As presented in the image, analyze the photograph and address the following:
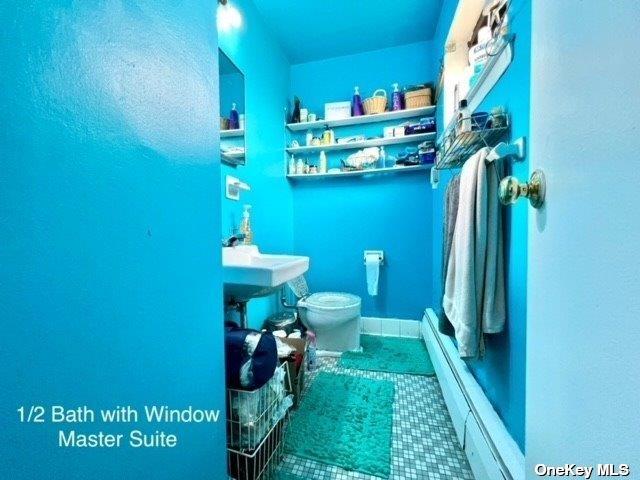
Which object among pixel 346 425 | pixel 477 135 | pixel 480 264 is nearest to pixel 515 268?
pixel 480 264

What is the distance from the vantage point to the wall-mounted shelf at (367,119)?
2.13 m

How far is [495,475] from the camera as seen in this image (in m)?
0.83

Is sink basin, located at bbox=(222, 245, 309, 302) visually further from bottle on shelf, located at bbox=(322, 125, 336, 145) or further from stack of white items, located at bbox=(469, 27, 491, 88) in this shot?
bottle on shelf, located at bbox=(322, 125, 336, 145)

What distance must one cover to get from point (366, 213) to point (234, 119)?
51.9 inches

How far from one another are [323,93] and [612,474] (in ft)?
8.96

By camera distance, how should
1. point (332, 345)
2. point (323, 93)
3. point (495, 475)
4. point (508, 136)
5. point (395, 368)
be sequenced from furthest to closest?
point (323, 93), point (332, 345), point (395, 368), point (508, 136), point (495, 475)

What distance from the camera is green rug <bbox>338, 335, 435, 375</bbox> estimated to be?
1812 millimetres

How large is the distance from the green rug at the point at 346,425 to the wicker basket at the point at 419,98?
206cm

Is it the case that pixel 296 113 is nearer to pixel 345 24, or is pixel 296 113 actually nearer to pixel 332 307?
pixel 345 24

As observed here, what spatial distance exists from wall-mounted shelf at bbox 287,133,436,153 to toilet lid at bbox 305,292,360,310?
4.22 feet

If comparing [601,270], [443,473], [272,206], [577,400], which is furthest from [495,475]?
[272,206]

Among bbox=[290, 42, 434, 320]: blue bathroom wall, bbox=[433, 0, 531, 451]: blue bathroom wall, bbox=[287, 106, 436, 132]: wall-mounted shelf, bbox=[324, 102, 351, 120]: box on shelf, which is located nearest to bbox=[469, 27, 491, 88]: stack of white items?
bbox=[433, 0, 531, 451]: blue bathroom wall

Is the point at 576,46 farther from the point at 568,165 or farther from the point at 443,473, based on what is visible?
the point at 443,473

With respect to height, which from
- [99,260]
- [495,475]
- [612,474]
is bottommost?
[495,475]
